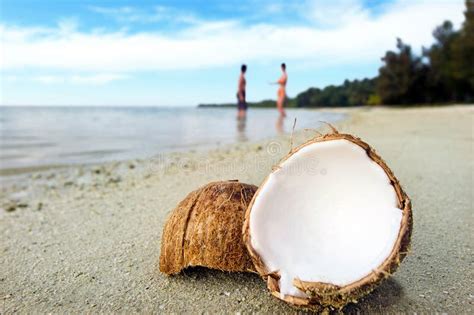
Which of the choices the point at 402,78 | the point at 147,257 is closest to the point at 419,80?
the point at 402,78

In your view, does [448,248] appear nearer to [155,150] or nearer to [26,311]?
[26,311]

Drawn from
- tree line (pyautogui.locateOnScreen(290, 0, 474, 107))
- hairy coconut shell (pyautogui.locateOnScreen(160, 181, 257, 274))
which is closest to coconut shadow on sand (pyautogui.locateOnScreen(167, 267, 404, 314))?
hairy coconut shell (pyautogui.locateOnScreen(160, 181, 257, 274))

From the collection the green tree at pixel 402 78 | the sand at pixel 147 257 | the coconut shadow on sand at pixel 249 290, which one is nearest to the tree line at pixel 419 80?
the green tree at pixel 402 78

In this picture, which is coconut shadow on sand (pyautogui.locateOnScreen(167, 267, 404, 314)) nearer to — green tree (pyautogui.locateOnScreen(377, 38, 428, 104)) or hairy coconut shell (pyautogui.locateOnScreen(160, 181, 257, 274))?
hairy coconut shell (pyautogui.locateOnScreen(160, 181, 257, 274))

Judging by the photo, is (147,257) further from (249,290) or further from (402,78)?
(402,78)

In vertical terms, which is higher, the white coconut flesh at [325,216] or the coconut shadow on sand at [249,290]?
the white coconut flesh at [325,216]

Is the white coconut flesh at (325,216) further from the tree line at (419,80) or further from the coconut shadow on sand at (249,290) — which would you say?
the tree line at (419,80)

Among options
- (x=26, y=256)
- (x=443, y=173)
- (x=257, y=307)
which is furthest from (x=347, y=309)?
(x=443, y=173)
